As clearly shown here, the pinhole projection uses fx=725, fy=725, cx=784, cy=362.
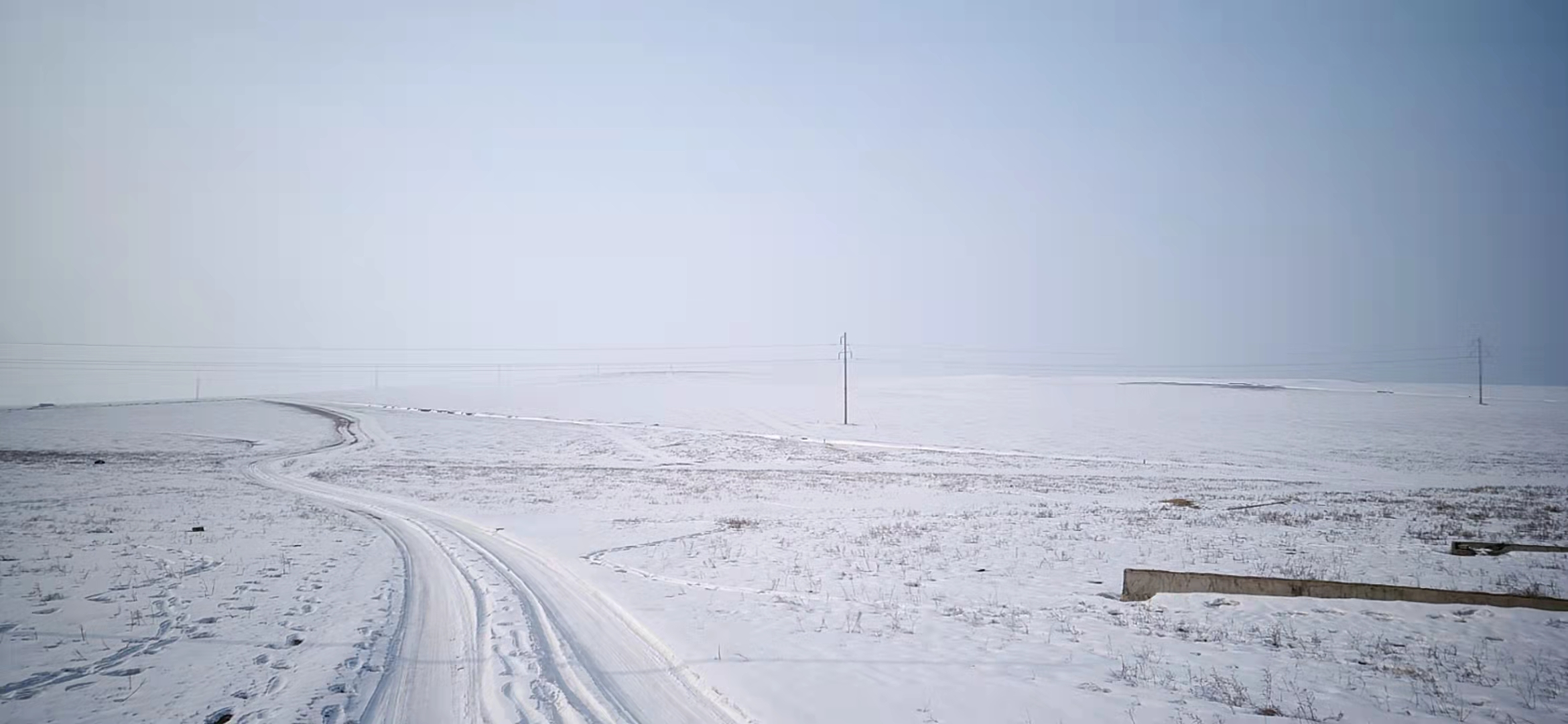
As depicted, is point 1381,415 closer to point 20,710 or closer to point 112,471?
point 20,710

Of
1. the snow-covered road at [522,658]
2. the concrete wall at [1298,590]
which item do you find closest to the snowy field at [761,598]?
the snow-covered road at [522,658]

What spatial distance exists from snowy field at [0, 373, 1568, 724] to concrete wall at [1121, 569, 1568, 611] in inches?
11.2

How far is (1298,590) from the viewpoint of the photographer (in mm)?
12016

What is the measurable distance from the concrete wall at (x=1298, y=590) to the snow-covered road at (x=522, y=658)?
8423 mm

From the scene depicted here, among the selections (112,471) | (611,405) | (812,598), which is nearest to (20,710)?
(812,598)

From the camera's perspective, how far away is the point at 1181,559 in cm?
1559

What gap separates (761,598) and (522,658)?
5028mm

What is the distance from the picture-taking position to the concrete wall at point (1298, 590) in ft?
35.9

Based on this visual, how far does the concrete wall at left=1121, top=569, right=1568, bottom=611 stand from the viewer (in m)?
10.9

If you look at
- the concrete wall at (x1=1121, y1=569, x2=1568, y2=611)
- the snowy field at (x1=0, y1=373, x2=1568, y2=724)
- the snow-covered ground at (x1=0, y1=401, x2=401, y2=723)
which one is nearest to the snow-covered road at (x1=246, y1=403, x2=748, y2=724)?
the snowy field at (x1=0, y1=373, x2=1568, y2=724)

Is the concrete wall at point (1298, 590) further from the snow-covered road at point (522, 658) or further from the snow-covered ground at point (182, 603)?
the snow-covered ground at point (182, 603)

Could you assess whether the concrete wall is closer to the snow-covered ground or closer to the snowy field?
the snowy field

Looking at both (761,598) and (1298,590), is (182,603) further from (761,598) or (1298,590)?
(1298,590)

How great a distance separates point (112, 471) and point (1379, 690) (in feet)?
166
